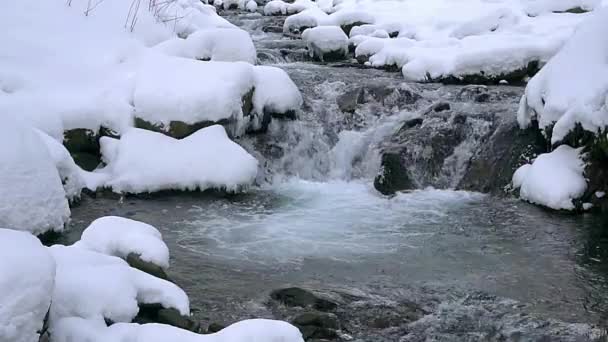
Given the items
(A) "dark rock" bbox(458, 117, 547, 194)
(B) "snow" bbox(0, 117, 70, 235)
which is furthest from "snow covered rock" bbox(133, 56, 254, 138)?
(A) "dark rock" bbox(458, 117, 547, 194)

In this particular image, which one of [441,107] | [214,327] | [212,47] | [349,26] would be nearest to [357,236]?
[214,327]

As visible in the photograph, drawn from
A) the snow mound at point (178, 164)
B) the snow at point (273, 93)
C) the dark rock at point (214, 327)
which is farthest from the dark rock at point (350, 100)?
the dark rock at point (214, 327)

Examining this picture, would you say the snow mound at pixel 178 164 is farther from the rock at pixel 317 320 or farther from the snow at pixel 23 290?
the snow at pixel 23 290

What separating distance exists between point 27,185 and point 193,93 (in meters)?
3.23

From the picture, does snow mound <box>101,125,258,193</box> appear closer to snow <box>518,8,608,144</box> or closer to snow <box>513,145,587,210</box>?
snow <box>513,145,587,210</box>

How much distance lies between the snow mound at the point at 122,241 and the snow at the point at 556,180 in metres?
4.50

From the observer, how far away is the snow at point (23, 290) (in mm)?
3135

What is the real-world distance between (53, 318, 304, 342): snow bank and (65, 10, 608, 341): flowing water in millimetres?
1172

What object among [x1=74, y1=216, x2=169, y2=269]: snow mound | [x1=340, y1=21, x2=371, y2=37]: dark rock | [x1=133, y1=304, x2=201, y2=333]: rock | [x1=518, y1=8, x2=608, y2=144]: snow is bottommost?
[x1=133, y1=304, x2=201, y2=333]: rock

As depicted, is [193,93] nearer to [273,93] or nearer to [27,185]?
[273,93]

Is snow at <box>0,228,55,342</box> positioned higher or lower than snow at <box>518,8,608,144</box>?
lower

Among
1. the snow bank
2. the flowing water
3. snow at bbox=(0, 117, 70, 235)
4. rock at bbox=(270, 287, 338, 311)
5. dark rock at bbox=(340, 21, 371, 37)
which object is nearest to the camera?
the snow bank

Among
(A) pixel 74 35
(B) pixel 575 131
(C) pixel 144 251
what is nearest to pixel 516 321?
(C) pixel 144 251

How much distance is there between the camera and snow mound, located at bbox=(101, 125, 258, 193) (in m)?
7.84
